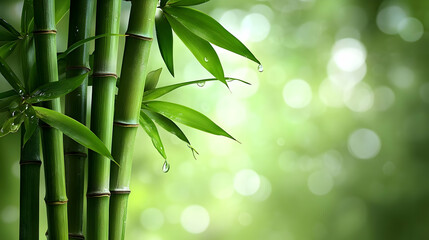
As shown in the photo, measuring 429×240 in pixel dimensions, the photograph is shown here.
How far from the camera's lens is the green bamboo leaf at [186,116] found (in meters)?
0.71

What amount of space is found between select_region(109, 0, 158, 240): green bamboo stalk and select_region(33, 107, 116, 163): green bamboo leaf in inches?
3.5

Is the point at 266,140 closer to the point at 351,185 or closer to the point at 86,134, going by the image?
the point at 351,185

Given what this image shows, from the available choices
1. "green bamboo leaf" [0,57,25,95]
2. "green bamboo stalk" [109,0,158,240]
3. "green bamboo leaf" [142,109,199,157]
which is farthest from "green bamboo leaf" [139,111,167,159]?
"green bamboo leaf" [0,57,25,95]

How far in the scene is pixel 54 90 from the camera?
578 mm

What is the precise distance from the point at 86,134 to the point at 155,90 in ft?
0.67

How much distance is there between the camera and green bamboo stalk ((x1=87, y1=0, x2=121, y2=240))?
0.64 meters

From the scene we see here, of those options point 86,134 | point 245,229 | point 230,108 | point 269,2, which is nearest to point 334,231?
point 245,229

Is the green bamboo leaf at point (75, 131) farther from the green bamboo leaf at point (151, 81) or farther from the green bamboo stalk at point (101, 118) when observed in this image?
the green bamboo leaf at point (151, 81)

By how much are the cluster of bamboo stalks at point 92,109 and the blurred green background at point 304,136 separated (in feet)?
1.26

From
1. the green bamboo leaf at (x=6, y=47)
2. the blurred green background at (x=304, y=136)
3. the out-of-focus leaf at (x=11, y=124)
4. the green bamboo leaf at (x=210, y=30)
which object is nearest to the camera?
the out-of-focus leaf at (x=11, y=124)

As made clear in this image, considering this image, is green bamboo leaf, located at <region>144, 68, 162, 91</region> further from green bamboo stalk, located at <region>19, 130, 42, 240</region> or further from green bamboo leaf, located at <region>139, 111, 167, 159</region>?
green bamboo stalk, located at <region>19, 130, 42, 240</region>

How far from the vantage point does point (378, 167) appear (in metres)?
1.21

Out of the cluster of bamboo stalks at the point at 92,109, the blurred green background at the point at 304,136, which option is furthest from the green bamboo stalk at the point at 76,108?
the blurred green background at the point at 304,136

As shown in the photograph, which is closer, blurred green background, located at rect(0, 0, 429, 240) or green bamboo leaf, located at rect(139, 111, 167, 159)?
green bamboo leaf, located at rect(139, 111, 167, 159)
